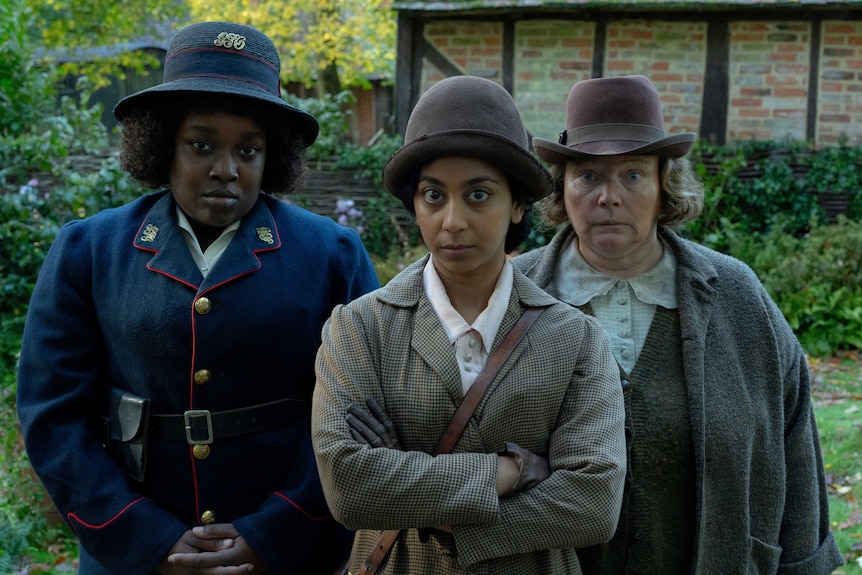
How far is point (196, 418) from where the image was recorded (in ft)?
7.15

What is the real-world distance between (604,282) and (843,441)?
381 centimetres

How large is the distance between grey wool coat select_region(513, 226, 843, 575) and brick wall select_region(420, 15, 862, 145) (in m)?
8.29

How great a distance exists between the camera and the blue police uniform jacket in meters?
2.15

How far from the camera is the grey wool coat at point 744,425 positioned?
2.29m

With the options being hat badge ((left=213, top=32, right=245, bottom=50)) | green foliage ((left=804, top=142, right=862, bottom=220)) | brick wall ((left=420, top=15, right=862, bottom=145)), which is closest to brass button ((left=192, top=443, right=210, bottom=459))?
hat badge ((left=213, top=32, right=245, bottom=50))

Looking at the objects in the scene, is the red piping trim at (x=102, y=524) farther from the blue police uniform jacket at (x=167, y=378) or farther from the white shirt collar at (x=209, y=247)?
the white shirt collar at (x=209, y=247)

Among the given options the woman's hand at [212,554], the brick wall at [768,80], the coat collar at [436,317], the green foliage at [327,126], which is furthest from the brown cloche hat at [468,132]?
the brick wall at [768,80]

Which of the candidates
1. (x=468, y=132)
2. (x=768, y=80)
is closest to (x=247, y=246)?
(x=468, y=132)

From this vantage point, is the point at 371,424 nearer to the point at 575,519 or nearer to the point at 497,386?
the point at 497,386

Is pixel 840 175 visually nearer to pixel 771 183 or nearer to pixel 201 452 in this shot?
pixel 771 183

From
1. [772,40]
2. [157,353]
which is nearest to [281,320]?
[157,353]

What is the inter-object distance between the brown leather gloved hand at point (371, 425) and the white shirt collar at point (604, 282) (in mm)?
795

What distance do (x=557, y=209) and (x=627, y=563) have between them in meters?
1.05

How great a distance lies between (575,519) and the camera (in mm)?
Result: 1762
